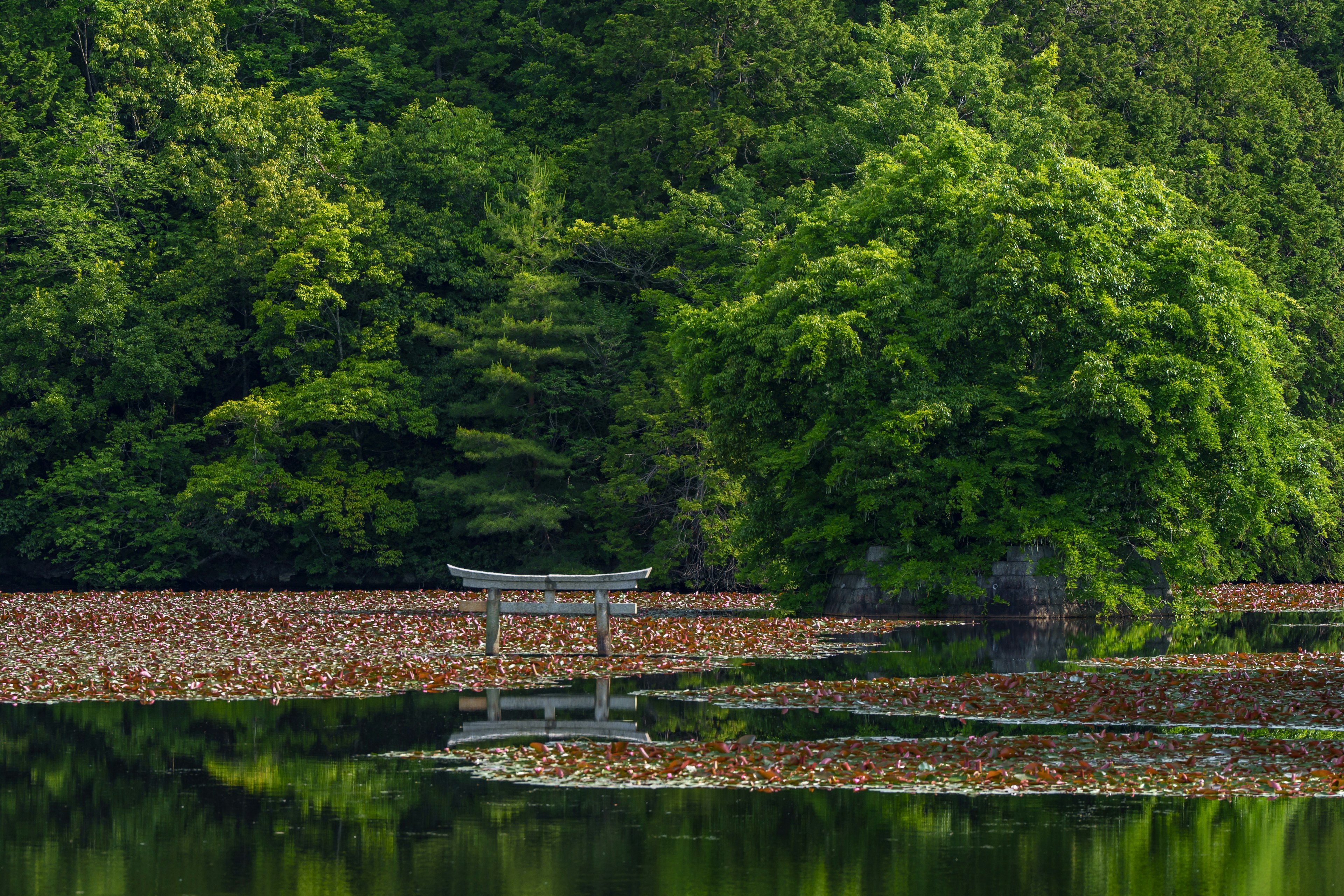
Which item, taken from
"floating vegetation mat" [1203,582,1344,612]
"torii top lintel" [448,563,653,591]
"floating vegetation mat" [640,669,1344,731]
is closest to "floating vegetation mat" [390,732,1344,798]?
"floating vegetation mat" [640,669,1344,731]

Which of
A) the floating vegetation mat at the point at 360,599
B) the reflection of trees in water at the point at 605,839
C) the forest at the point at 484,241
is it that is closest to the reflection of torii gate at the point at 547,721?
the reflection of trees in water at the point at 605,839

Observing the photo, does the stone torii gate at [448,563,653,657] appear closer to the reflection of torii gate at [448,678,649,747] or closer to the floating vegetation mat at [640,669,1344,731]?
the reflection of torii gate at [448,678,649,747]

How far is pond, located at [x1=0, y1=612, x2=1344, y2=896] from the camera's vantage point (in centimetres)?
823

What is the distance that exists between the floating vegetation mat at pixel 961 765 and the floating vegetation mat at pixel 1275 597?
23.4m

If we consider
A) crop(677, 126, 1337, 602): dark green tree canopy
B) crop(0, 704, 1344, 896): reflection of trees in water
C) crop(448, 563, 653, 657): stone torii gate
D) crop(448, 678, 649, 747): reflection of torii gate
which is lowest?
crop(0, 704, 1344, 896): reflection of trees in water

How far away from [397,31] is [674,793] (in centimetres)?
5309

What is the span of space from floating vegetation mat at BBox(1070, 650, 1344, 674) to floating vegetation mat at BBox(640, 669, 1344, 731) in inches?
23.7

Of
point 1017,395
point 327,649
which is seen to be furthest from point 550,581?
point 1017,395

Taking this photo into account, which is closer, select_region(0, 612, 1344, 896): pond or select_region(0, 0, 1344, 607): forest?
select_region(0, 612, 1344, 896): pond

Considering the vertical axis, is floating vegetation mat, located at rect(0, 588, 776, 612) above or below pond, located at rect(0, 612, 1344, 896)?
above

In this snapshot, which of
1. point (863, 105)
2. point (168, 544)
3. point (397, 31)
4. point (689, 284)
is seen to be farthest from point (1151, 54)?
point (168, 544)

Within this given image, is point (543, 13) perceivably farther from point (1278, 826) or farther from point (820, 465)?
point (1278, 826)

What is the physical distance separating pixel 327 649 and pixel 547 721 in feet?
29.0

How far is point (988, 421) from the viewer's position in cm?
3195
